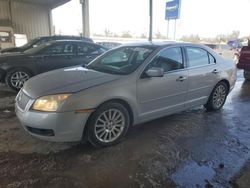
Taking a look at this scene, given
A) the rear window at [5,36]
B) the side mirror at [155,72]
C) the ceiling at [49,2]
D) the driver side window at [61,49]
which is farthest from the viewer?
the ceiling at [49,2]

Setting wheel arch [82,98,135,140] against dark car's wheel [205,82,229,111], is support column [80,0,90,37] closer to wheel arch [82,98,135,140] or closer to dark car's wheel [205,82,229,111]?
dark car's wheel [205,82,229,111]

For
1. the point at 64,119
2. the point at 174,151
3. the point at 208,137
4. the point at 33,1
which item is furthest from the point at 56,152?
the point at 33,1

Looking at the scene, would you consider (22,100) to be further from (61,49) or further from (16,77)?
(61,49)

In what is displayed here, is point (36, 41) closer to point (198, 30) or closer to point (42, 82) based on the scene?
point (42, 82)

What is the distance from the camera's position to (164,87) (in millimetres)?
3969

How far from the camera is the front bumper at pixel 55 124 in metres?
3.05

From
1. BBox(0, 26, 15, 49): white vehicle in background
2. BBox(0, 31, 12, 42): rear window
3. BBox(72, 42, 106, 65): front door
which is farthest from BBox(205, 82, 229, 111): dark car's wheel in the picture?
BBox(0, 31, 12, 42): rear window

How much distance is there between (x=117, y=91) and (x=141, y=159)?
3.14 ft

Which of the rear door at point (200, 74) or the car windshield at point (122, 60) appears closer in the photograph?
the car windshield at point (122, 60)

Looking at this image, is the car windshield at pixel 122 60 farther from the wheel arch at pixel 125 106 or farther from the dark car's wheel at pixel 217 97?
the dark car's wheel at pixel 217 97

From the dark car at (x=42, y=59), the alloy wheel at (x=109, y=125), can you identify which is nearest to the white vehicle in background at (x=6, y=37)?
the dark car at (x=42, y=59)

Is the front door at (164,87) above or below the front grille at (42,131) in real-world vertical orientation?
above

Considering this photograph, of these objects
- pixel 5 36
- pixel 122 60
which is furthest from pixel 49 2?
pixel 122 60

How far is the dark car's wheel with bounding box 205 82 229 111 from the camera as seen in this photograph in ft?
16.8
